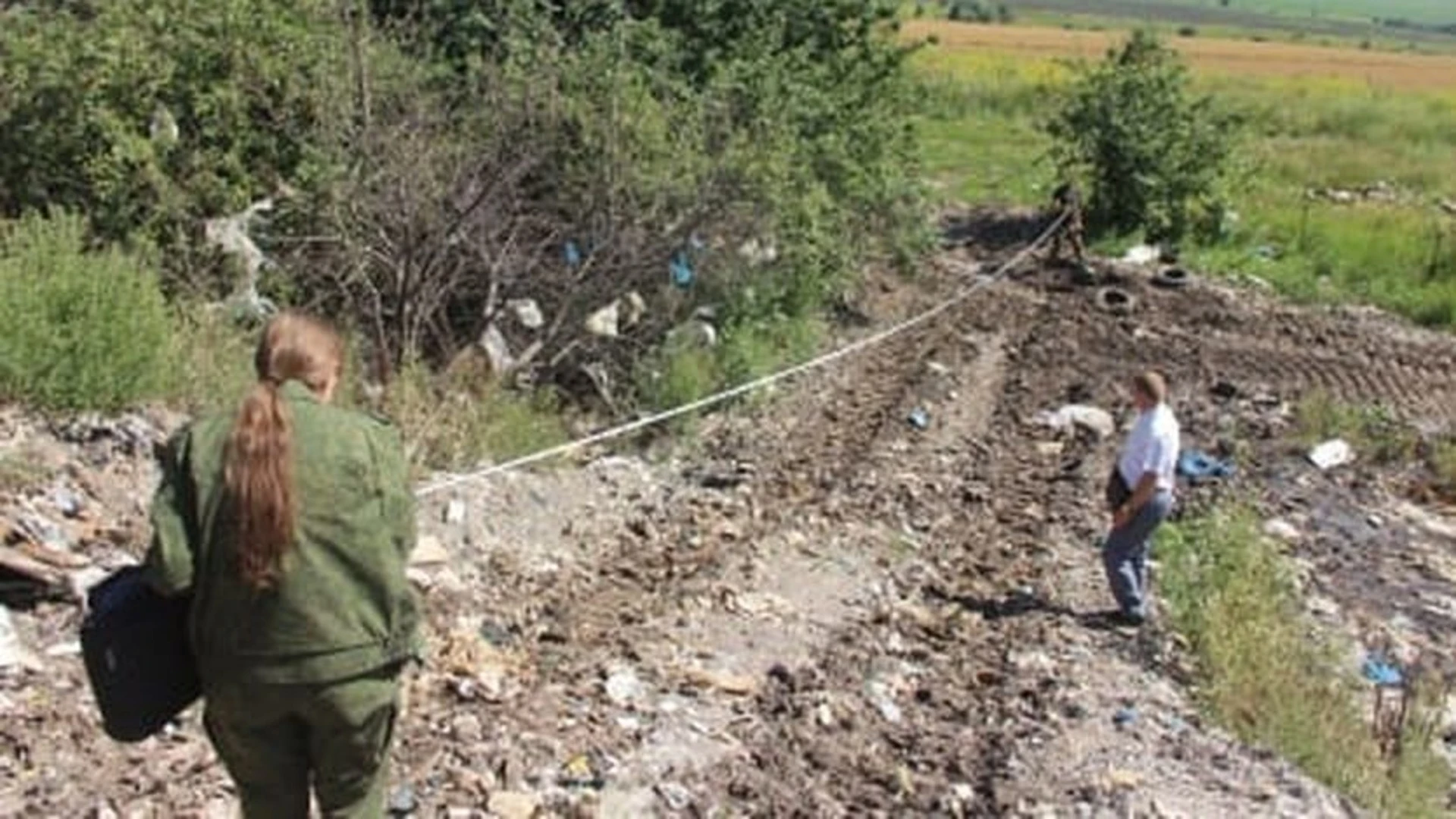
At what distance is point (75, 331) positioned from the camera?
6.50 meters

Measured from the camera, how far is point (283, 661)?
315 centimetres

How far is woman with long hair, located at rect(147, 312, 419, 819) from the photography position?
304 cm

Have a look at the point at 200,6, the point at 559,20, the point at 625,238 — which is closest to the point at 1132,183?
the point at 559,20

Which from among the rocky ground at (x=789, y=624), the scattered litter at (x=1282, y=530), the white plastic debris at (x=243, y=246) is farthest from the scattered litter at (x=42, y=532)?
the scattered litter at (x=1282, y=530)

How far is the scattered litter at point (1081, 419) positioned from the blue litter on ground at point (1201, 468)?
679 mm

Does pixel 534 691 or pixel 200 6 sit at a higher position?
pixel 200 6

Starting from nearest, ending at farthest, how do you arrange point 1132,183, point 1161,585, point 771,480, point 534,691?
point 534,691
point 1161,585
point 771,480
point 1132,183

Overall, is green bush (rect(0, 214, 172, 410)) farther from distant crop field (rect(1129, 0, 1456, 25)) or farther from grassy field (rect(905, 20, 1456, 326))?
distant crop field (rect(1129, 0, 1456, 25))

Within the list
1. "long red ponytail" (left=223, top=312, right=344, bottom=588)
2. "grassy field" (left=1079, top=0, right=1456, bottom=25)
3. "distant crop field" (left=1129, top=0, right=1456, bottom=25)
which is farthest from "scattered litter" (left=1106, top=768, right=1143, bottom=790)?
"distant crop field" (left=1129, top=0, right=1456, bottom=25)

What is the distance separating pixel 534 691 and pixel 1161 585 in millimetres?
3457

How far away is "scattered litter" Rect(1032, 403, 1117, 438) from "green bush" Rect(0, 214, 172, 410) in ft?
19.7

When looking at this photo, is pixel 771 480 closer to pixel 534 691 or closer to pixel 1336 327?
pixel 534 691

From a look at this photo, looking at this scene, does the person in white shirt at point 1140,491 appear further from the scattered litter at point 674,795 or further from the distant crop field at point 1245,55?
the distant crop field at point 1245,55

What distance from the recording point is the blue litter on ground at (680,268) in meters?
10.0
